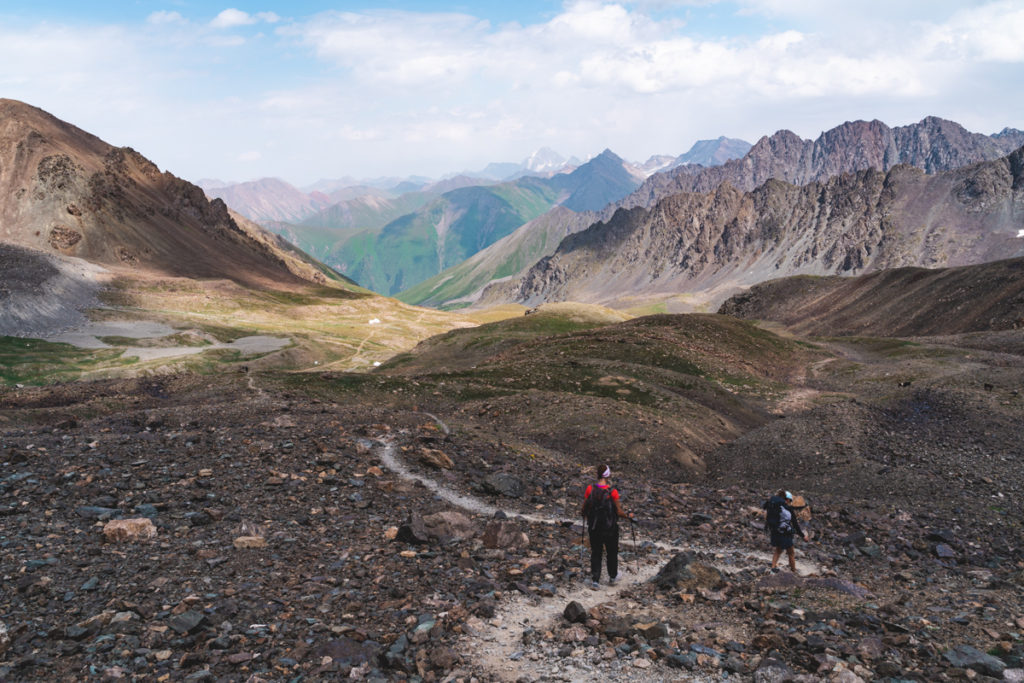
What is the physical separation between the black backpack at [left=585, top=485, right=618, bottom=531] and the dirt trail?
153cm

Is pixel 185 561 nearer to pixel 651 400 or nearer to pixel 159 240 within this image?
pixel 651 400

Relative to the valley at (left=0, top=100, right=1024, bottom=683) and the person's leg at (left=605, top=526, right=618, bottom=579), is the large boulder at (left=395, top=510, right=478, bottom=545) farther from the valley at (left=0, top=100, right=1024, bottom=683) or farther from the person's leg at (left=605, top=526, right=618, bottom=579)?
the person's leg at (left=605, top=526, right=618, bottom=579)

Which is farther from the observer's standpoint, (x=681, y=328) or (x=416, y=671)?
(x=681, y=328)

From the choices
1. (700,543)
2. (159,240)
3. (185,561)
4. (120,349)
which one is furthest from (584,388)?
(159,240)

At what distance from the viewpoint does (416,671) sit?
10.1 meters

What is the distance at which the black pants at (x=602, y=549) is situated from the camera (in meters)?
15.0

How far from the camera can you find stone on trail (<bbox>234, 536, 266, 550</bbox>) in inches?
555

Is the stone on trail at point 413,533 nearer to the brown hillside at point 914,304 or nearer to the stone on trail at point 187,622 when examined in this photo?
the stone on trail at point 187,622

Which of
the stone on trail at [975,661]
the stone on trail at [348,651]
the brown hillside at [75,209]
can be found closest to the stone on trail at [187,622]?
the stone on trail at [348,651]

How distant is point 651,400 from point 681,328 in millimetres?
31327

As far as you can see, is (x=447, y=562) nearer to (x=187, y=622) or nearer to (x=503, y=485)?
(x=187, y=622)

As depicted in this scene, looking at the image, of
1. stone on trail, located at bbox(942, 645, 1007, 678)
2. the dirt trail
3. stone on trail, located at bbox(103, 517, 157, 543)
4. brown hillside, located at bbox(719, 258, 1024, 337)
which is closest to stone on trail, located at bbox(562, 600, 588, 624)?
the dirt trail

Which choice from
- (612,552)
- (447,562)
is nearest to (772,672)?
(612,552)

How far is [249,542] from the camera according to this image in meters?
14.3
